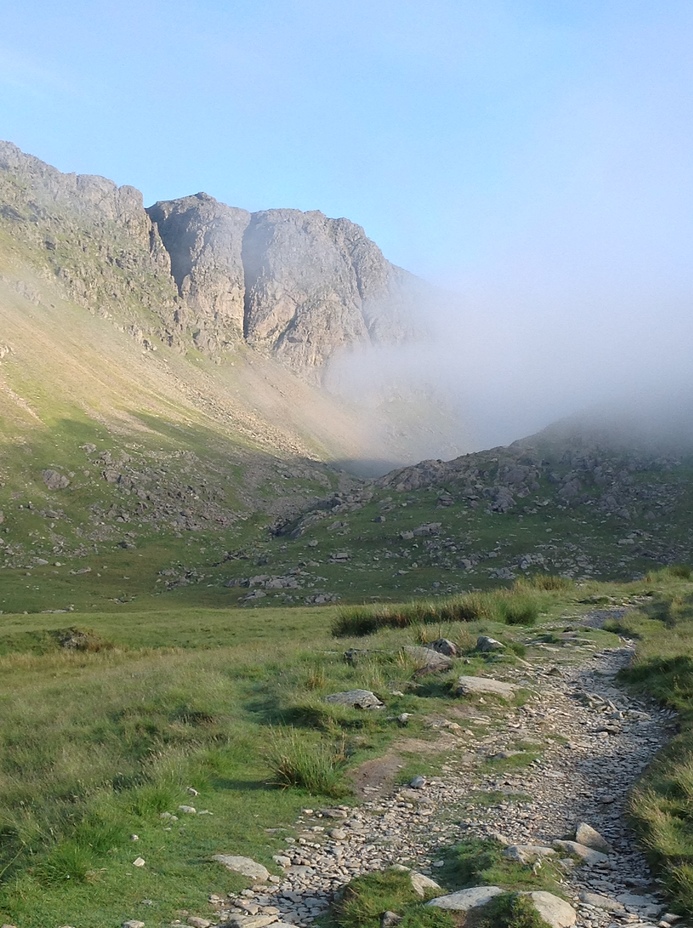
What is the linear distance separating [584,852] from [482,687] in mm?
6378

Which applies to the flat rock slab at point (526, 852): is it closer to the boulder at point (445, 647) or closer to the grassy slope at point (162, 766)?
the grassy slope at point (162, 766)

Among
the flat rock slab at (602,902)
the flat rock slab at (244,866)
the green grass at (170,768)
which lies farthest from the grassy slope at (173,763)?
the flat rock slab at (602,902)

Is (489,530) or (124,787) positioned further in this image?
(489,530)

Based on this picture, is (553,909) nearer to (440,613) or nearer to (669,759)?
(669,759)

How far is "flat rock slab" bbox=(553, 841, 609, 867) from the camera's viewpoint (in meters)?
7.82

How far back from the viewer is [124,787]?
31.0 ft

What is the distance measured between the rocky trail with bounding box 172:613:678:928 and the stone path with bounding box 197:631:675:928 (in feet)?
0.06

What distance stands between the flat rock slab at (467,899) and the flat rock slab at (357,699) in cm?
646

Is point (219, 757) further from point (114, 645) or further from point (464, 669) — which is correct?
point (114, 645)

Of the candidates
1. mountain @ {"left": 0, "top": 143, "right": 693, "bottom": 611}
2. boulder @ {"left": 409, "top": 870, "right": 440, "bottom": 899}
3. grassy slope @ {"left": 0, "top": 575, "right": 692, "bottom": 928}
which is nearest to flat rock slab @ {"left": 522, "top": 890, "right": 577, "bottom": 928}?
boulder @ {"left": 409, "top": 870, "right": 440, "bottom": 899}

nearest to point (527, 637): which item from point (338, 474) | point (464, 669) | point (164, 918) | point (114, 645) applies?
point (464, 669)

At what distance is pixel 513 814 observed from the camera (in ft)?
29.5

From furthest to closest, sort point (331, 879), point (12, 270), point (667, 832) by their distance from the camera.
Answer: point (12, 270)
point (667, 832)
point (331, 879)

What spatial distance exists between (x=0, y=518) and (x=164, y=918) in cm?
10501
